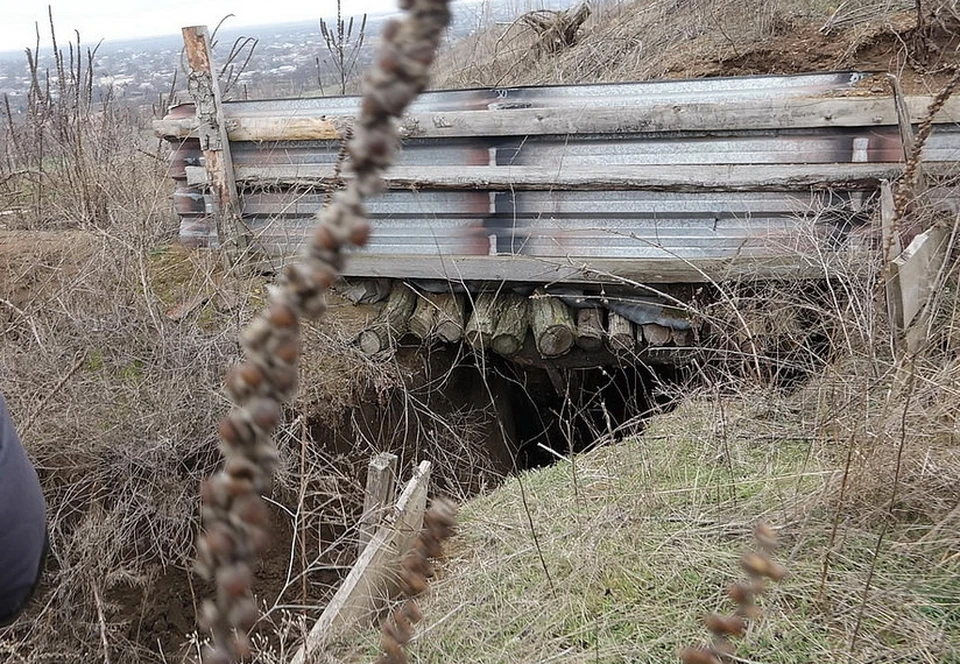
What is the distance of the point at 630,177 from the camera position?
4855mm

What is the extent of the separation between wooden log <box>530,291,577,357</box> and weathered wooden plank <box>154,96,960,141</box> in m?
1.09

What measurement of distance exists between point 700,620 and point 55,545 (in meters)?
3.17

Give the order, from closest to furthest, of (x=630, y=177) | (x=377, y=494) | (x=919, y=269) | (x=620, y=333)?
(x=377, y=494) → (x=919, y=269) → (x=630, y=177) → (x=620, y=333)

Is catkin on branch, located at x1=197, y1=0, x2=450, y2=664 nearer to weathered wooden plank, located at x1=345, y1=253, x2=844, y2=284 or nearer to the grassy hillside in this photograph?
the grassy hillside

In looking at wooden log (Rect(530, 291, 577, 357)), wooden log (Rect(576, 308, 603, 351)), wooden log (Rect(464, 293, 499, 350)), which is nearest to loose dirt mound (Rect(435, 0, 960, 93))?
wooden log (Rect(576, 308, 603, 351))

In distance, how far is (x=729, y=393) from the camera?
4.27 meters

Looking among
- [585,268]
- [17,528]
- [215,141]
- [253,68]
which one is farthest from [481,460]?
[253,68]

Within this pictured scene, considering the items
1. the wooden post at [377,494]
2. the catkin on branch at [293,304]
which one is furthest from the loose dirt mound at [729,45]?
the catkin on branch at [293,304]

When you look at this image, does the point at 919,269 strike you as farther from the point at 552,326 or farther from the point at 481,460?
the point at 481,460

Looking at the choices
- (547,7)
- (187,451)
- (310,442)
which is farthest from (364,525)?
(547,7)

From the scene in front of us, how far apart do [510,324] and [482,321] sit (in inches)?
7.4

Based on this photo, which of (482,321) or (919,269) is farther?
(482,321)

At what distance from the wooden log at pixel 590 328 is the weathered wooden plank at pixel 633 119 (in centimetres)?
118

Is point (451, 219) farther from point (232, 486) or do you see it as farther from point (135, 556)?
point (232, 486)
